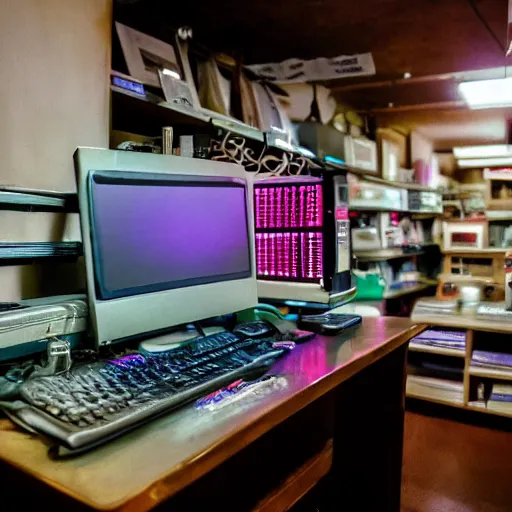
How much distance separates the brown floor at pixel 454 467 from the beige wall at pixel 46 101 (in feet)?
6.18

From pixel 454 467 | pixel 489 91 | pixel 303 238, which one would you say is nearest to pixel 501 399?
pixel 454 467

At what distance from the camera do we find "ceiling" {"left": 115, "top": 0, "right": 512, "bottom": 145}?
2982 millimetres

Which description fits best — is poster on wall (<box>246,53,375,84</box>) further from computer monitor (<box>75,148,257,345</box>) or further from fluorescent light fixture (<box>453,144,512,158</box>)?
fluorescent light fixture (<box>453,144,512,158</box>)

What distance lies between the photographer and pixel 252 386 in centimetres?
100

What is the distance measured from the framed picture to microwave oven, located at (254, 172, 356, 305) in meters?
0.80

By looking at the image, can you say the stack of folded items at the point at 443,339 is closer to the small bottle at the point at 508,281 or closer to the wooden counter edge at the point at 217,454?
the small bottle at the point at 508,281

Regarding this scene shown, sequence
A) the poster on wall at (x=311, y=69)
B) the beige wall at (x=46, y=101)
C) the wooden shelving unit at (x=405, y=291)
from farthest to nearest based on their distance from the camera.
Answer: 1. the wooden shelving unit at (x=405, y=291)
2. the poster on wall at (x=311, y=69)
3. the beige wall at (x=46, y=101)

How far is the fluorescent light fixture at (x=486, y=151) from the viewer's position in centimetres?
503

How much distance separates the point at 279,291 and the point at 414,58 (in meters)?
2.98

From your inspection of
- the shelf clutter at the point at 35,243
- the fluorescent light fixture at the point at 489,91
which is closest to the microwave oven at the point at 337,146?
the fluorescent light fixture at the point at 489,91

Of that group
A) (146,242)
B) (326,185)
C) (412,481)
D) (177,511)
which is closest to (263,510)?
(177,511)

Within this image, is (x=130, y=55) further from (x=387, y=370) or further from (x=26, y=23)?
(x=387, y=370)

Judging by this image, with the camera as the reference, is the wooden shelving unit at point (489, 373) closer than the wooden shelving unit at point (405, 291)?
Yes

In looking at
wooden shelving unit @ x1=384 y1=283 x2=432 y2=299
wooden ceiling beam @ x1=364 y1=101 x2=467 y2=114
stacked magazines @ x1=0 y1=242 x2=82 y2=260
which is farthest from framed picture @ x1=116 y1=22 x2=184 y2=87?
wooden ceiling beam @ x1=364 y1=101 x2=467 y2=114
